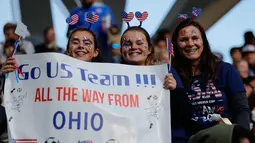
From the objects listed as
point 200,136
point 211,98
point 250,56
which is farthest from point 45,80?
point 250,56

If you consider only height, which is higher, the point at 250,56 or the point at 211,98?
the point at 250,56

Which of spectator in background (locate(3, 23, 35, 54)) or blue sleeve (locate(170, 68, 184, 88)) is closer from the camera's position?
blue sleeve (locate(170, 68, 184, 88))

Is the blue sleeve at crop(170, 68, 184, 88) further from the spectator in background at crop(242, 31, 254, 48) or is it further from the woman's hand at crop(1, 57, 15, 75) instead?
the spectator in background at crop(242, 31, 254, 48)

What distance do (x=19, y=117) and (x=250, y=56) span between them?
5.60 meters

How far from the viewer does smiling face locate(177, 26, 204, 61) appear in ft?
15.1

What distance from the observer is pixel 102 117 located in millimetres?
4055

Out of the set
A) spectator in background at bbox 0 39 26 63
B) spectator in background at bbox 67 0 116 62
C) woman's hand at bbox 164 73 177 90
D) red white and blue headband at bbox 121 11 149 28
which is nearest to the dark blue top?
woman's hand at bbox 164 73 177 90

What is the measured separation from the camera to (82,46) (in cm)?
466

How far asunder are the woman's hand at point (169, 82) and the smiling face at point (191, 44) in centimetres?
43

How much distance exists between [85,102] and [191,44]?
105cm

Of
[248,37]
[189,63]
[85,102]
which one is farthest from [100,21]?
[85,102]

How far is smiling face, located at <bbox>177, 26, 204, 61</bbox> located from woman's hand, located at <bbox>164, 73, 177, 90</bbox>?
17.0 inches

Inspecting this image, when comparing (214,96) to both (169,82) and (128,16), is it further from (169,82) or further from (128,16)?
(128,16)

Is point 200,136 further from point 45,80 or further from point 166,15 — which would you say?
point 166,15
